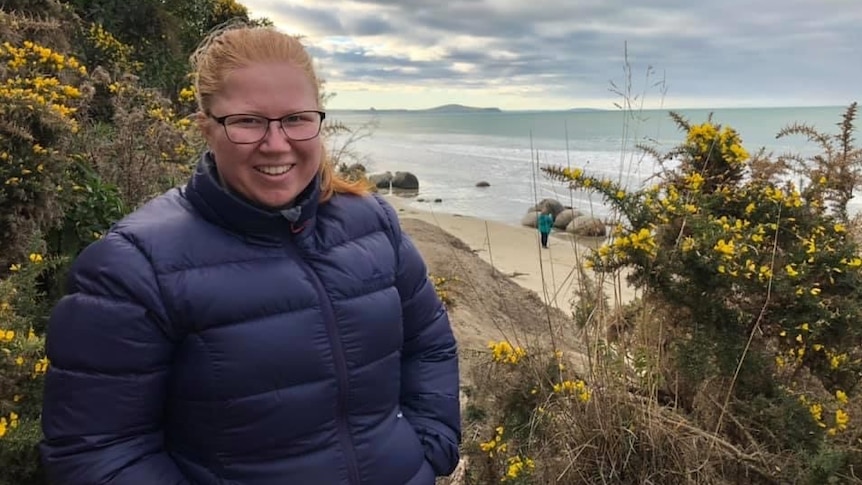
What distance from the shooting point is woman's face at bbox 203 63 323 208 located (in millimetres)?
1417

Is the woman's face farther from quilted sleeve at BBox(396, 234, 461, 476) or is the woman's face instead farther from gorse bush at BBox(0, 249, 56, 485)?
gorse bush at BBox(0, 249, 56, 485)

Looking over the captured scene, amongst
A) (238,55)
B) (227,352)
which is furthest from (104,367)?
(238,55)

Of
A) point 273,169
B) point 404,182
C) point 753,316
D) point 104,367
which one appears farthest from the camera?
point 404,182

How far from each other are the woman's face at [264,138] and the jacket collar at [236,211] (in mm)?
28

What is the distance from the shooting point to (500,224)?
20.2 m

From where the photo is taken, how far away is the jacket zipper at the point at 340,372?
4.82ft

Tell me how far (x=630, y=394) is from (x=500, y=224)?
17.6 meters

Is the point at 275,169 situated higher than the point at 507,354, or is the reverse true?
the point at 275,169

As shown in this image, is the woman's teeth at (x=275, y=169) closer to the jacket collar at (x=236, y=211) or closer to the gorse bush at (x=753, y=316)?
the jacket collar at (x=236, y=211)

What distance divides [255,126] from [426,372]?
82 cm

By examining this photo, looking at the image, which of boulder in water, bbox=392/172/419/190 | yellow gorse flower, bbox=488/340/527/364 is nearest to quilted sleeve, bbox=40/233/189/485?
yellow gorse flower, bbox=488/340/527/364

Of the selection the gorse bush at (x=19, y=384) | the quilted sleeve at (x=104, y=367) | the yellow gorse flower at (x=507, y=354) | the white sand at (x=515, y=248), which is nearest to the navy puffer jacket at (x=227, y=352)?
the quilted sleeve at (x=104, y=367)

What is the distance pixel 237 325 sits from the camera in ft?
4.48

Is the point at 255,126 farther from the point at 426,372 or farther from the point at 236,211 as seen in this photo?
the point at 426,372
